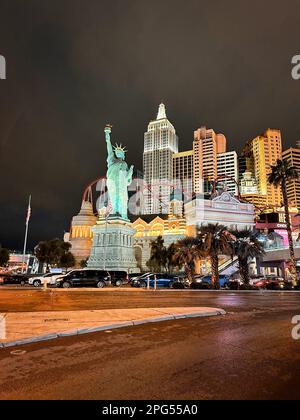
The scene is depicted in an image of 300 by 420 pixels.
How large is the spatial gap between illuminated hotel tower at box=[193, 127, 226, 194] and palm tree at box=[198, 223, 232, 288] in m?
144

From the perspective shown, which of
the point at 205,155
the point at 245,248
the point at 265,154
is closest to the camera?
the point at 245,248

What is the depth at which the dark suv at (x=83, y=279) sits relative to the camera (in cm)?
3381

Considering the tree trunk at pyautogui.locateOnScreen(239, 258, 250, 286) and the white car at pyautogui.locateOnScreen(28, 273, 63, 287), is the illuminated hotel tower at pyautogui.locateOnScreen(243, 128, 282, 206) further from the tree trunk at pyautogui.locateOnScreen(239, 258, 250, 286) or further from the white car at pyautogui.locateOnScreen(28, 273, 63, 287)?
the white car at pyautogui.locateOnScreen(28, 273, 63, 287)

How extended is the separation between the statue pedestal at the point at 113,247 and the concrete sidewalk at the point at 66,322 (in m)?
57.8

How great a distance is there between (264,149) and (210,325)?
195403 mm

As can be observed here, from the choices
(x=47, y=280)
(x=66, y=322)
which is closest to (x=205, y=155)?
(x=47, y=280)

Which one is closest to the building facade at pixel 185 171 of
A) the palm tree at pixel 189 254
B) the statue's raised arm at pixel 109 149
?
the statue's raised arm at pixel 109 149

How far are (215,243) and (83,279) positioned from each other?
1574 centimetres

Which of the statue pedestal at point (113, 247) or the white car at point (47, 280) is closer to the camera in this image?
the white car at point (47, 280)

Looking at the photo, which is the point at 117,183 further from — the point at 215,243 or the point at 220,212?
the point at 215,243

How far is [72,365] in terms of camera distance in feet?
20.0

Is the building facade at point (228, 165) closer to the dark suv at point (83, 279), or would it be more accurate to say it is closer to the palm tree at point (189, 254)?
the palm tree at point (189, 254)

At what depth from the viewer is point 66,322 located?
1055 cm
